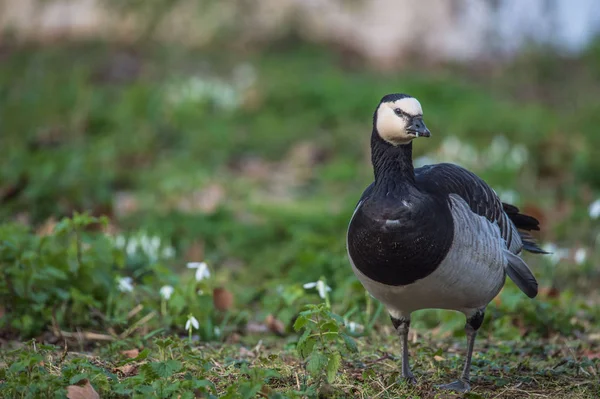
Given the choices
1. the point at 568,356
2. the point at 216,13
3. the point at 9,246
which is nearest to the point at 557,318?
the point at 568,356

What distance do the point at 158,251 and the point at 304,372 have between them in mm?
2274

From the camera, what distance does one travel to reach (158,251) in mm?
5766

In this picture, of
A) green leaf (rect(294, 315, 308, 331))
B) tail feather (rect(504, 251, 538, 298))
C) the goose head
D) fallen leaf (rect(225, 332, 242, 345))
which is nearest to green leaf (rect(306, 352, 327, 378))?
green leaf (rect(294, 315, 308, 331))

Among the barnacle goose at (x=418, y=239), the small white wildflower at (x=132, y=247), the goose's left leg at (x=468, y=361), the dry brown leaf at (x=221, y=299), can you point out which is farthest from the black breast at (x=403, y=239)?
the small white wildflower at (x=132, y=247)

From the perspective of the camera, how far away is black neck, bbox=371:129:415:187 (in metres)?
3.66

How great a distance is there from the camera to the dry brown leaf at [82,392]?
10.3 feet

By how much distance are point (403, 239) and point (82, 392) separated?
134cm

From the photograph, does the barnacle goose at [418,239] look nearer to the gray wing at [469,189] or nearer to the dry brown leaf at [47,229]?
the gray wing at [469,189]

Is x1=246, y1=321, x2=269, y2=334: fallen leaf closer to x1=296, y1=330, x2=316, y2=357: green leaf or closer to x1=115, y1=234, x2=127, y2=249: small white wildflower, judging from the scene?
x1=115, y1=234, x2=127, y2=249: small white wildflower

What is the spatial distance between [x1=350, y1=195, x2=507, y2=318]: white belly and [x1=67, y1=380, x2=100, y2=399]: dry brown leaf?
1.18 m

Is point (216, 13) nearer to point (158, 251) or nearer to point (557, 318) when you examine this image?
point (158, 251)

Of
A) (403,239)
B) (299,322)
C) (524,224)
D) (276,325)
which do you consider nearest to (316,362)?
(299,322)

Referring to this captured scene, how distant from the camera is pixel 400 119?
362 cm

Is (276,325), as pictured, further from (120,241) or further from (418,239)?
(418,239)
